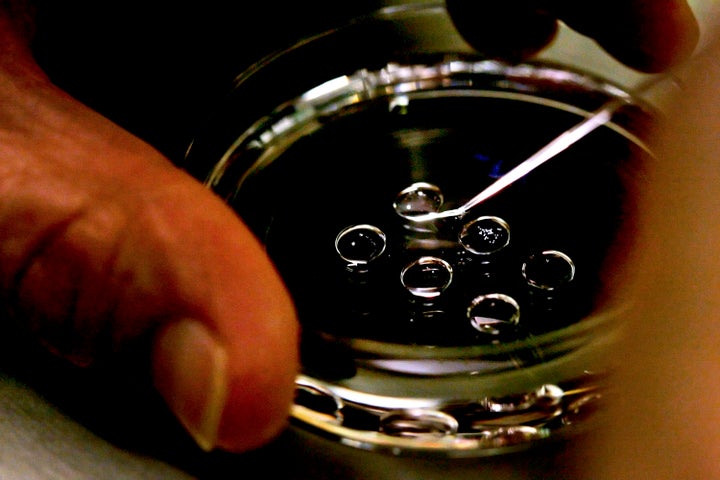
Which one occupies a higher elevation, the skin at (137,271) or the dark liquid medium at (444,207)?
the dark liquid medium at (444,207)

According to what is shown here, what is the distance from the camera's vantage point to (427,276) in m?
0.39

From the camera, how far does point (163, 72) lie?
559mm

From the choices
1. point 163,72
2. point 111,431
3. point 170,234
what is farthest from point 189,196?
point 163,72

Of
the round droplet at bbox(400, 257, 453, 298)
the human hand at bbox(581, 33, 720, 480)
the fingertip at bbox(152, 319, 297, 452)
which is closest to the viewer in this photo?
the human hand at bbox(581, 33, 720, 480)

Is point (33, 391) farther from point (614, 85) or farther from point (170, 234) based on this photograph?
point (614, 85)

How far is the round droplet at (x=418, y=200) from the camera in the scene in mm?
427

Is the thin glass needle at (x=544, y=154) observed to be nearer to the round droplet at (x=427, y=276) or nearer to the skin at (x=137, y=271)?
the round droplet at (x=427, y=276)

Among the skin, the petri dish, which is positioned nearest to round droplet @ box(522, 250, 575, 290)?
the petri dish

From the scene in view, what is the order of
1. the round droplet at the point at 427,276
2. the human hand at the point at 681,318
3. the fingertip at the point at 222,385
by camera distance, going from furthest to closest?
1. the round droplet at the point at 427,276
2. the fingertip at the point at 222,385
3. the human hand at the point at 681,318

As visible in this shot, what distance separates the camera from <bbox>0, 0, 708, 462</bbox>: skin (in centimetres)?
29

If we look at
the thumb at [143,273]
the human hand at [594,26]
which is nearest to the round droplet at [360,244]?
the thumb at [143,273]

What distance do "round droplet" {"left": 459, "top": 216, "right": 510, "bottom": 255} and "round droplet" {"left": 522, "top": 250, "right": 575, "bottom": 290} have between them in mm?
19

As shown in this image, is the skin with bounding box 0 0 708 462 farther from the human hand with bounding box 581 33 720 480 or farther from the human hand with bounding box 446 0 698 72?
the human hand with bounding box 446 0 698 72

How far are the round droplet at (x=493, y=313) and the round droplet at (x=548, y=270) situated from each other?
0.02 meters
